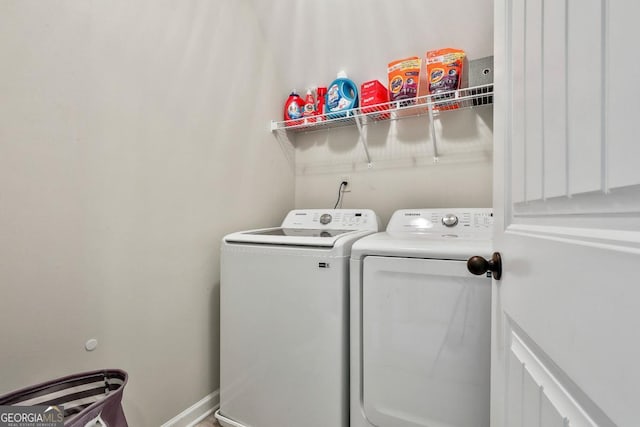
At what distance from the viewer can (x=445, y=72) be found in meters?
1.66

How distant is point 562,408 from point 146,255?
151cm

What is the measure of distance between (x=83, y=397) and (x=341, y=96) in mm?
1958

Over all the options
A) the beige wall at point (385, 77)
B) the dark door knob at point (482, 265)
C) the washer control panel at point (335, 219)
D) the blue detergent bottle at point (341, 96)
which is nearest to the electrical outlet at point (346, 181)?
the beige wall at point (385, 77)

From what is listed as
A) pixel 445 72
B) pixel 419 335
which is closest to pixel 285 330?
pixel 419 335

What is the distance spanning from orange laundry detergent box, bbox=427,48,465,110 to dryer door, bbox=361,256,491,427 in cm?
103

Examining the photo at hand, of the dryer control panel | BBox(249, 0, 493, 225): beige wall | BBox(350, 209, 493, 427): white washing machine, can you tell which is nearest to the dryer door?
BBox(350, 209, 493, 427): white washing machine

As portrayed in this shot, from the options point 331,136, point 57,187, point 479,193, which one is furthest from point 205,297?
point 479,193

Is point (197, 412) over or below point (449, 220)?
below

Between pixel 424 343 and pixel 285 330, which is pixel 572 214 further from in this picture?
pixel 285 330

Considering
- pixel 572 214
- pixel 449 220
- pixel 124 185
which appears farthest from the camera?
pixel 449 220

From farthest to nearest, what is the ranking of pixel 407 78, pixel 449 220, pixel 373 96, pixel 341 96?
pixel 341 96, pixel 373 96, pixel 407 78, pixel 449 220

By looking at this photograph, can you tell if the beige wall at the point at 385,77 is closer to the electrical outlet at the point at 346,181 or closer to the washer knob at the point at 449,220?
the electrical outlet at the point at 346,181

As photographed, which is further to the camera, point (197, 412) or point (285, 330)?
point (197, 412)

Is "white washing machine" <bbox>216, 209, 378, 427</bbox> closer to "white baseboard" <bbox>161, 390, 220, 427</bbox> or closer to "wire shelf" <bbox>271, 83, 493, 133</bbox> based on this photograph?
"white baseboard" <bbox>161, 390, 220, 427</bbox>
